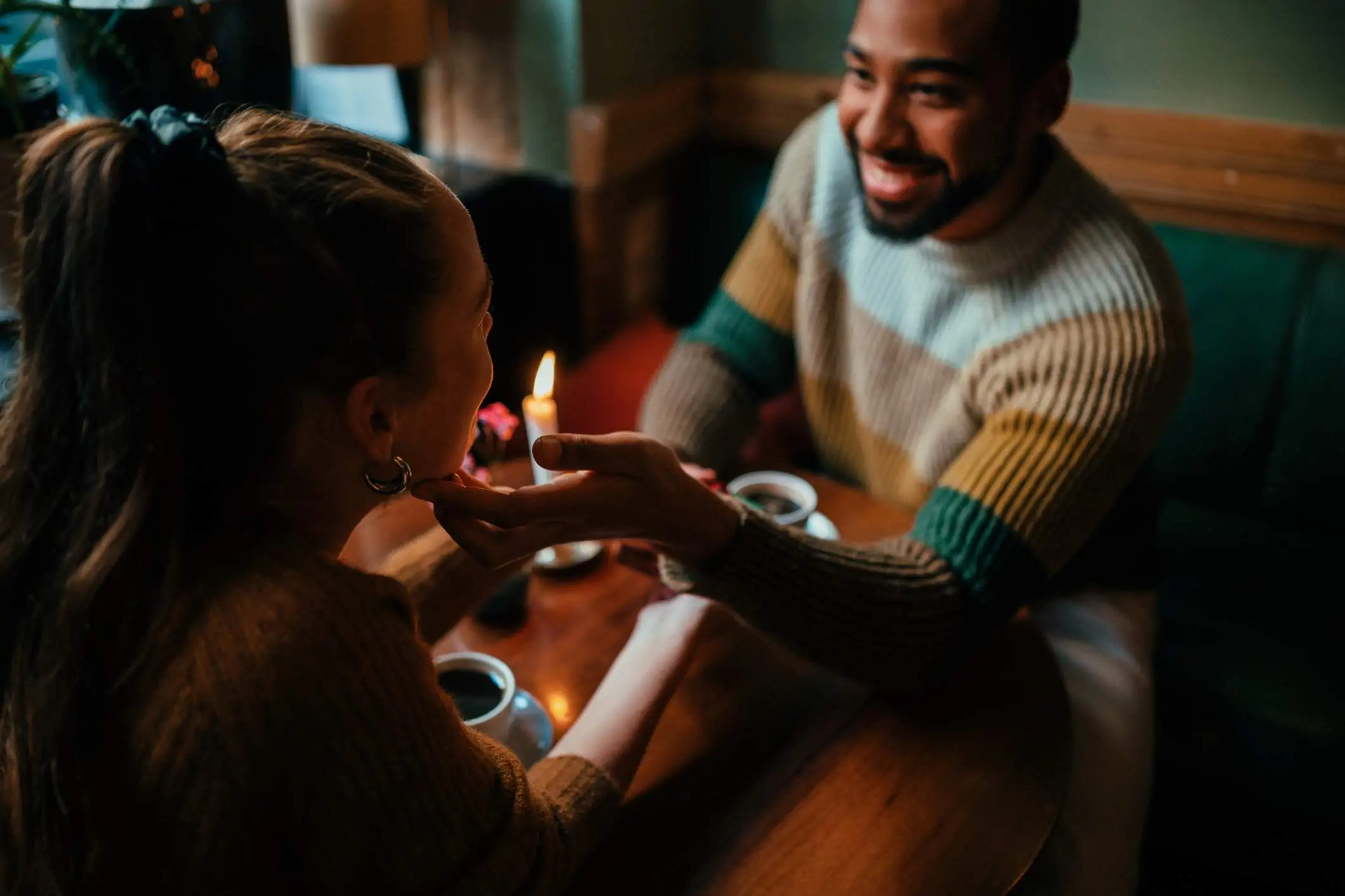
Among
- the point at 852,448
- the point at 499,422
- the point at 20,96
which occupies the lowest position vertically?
the point at 852,448

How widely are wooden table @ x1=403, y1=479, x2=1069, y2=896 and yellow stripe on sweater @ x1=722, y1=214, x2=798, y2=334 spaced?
64cm

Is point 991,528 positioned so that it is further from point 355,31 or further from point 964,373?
point 355,31

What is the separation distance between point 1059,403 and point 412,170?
0.81 meters

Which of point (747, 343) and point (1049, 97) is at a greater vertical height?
point (1049, 97)

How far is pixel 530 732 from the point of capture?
1034mm

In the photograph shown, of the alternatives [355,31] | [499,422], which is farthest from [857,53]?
[355,31]

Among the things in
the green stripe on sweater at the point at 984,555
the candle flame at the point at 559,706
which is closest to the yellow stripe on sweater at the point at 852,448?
the green stripe on sweater at the point at 984,555

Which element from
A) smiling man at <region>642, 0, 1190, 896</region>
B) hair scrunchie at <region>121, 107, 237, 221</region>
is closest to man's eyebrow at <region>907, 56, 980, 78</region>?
smiling man at <region>642, 0, 1190, 896</region>

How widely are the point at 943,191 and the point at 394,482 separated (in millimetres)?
857

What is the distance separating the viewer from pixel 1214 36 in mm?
1918

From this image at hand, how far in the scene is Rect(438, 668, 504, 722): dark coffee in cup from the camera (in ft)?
3.30

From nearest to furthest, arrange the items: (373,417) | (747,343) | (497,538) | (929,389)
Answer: (373,417) < (497,538) < (929,389) < (747,343)

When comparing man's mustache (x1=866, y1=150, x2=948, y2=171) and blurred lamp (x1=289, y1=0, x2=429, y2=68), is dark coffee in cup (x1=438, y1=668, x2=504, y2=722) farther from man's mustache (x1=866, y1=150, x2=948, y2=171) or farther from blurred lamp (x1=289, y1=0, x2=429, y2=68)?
blurred lamp (x1=289, y1=0, x2=429, y2=68)

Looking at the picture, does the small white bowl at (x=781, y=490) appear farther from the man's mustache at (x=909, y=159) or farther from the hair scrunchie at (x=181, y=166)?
the hair scrunchie at (x=181, y=166)
